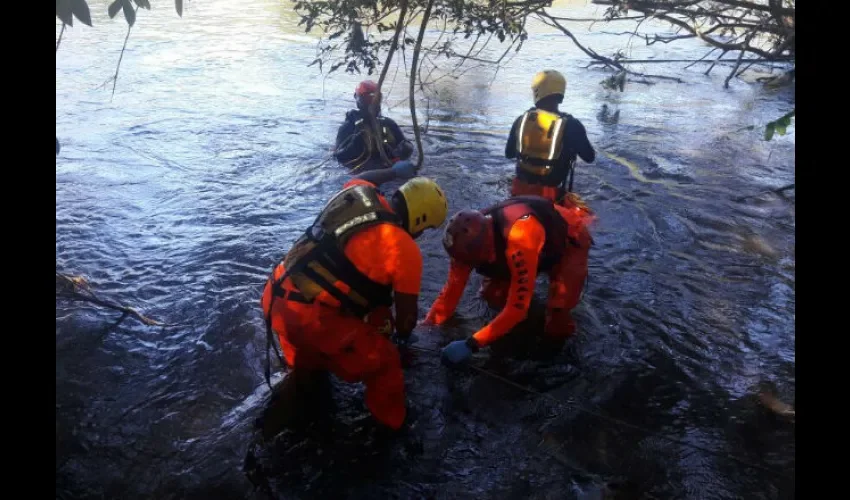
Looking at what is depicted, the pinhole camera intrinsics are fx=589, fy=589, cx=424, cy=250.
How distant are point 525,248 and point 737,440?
1.69m

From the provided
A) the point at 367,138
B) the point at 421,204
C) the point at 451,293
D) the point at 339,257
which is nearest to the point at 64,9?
the point at 339,257

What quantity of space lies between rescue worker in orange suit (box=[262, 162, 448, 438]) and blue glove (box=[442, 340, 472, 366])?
37cm

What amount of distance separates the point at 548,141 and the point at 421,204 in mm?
2505

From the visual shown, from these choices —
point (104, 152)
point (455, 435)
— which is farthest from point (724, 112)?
point (104, 152)

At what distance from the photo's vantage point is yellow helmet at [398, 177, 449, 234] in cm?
332

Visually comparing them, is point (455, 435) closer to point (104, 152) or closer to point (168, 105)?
point (104, 152)

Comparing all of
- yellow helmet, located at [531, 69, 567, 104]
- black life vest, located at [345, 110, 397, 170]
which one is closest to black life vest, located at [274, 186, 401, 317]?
yellow helmet, located at [531, 69, 567, 104]

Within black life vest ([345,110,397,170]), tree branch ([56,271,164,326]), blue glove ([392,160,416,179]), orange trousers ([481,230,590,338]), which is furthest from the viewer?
black life vest ([345,110,397,170])

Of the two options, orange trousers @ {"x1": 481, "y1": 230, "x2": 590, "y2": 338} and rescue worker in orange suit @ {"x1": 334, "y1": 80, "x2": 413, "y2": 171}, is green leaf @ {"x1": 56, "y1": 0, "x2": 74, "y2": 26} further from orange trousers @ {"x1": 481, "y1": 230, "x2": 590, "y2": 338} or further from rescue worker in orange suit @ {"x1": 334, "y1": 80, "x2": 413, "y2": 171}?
rescue worker in orange suit @ {"x1": 334, "y1": 80, "x2": 413, "y2": 171}

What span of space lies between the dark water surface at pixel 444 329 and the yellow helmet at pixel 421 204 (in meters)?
1.21

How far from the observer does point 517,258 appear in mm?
3631

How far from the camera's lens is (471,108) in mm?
11195

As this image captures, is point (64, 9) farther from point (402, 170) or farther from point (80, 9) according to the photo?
point (402, 170)

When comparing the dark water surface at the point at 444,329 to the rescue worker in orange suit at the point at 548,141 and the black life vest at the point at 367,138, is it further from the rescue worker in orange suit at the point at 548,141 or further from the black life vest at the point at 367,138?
the rescue worker in orange suit at the point at 548,141
